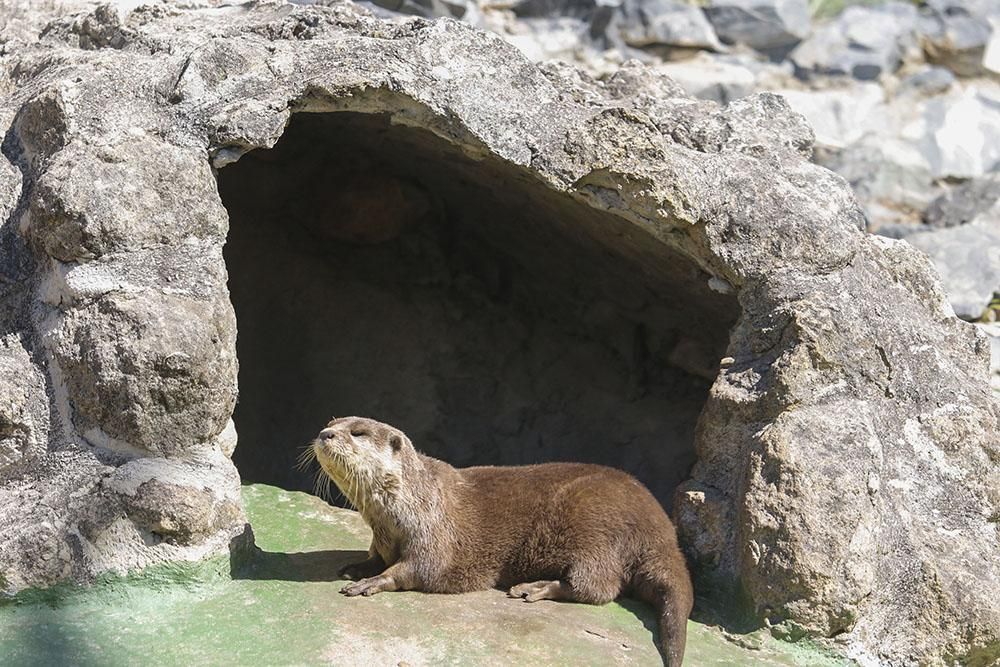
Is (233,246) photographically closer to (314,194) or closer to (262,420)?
(314,194)

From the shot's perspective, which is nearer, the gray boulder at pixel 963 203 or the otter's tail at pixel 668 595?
the otter's tail at pixel 668 595

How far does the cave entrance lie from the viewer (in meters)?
6.09

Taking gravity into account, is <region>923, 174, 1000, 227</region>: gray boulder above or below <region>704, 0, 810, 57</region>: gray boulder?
below

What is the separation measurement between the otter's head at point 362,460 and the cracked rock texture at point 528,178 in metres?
0.37

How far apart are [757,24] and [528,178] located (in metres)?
6.24

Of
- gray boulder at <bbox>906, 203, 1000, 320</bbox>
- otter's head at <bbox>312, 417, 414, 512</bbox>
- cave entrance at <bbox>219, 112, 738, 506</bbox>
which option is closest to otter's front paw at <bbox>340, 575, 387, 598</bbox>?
otter's head at <bbox>312, 417, 414, 512</bbox>

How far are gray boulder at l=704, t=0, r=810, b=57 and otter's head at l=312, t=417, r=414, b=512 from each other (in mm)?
7033

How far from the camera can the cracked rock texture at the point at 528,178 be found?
13.3 feet

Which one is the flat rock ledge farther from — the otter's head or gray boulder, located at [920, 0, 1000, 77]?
gray boulder, located at [920, 0, 1000, 77]

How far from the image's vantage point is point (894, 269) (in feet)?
16.0

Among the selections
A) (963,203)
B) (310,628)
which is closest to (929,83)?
(963,203)

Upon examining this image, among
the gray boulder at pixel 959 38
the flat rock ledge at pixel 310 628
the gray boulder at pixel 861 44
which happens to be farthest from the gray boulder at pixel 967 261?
the flat rock ledge at pixel 310 628

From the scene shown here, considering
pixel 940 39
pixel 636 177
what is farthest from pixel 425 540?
pixel 940 39

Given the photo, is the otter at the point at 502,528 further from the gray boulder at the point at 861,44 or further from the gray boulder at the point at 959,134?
the gray boulder at the point at 861,44
